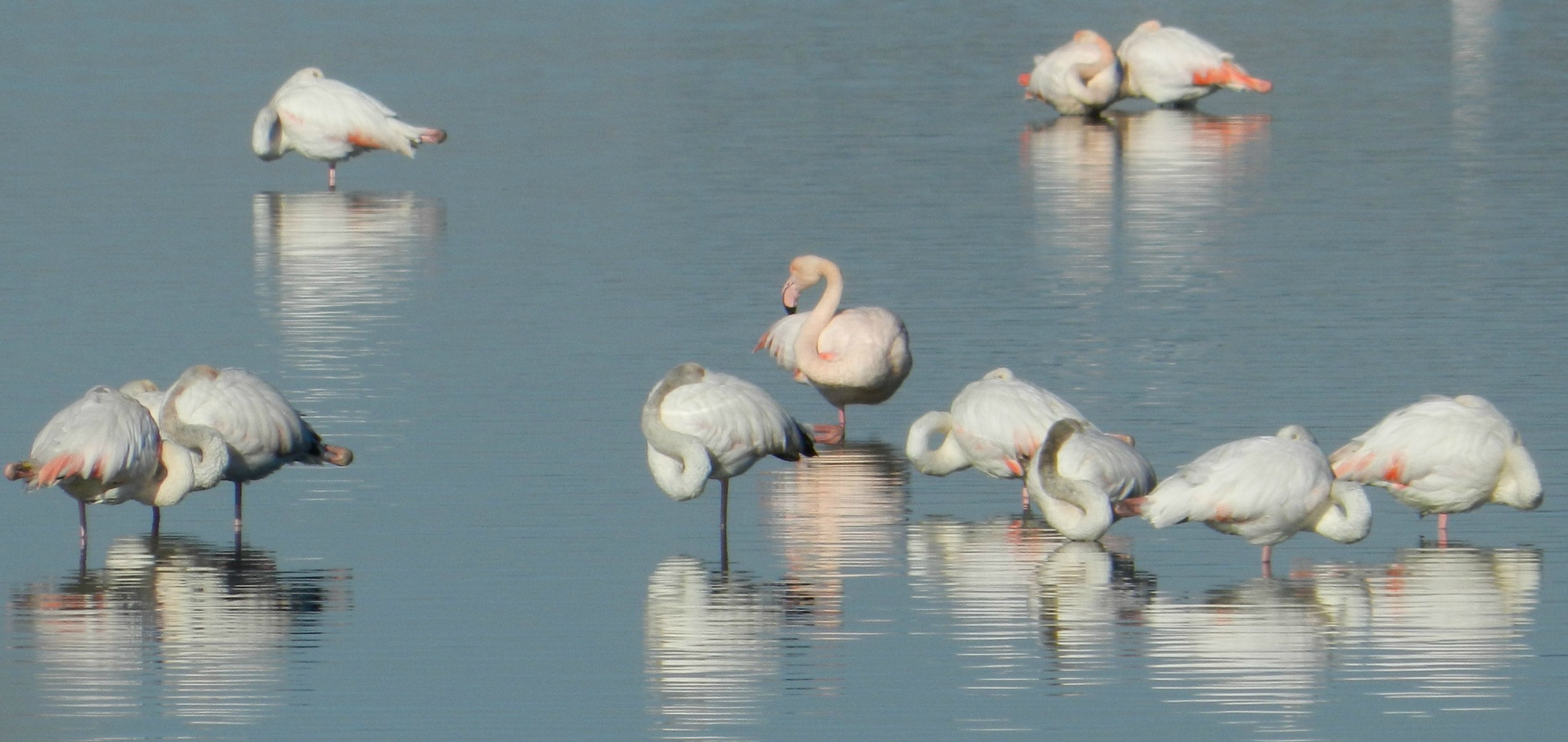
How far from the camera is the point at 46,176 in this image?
18.8m

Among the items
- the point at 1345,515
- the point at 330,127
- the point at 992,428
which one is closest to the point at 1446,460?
the point at 1345,515

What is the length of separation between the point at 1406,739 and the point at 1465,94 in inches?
694

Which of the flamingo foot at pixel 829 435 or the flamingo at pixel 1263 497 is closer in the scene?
the flamingo at pixel 1263 497

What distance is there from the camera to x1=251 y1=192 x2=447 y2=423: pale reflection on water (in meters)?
11.7

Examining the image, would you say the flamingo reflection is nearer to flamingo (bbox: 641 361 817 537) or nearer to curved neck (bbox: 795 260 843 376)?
flamingo (bbox: 641 361 817 537)

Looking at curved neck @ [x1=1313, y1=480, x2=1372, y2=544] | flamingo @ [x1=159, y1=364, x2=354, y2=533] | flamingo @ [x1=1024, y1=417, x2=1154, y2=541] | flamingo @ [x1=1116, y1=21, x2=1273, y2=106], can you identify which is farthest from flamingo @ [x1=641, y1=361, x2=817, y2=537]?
flamingo @ [x1=1116, y1=21, x2=1273, y2=106]

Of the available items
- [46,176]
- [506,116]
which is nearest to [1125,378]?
[46,176]

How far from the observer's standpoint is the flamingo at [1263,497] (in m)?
8.11

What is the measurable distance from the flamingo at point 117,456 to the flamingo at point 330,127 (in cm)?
978

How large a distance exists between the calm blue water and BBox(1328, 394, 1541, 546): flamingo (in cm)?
20

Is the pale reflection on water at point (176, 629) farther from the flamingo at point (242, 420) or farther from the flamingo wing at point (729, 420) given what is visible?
the flamingo wing at point (729, 420)

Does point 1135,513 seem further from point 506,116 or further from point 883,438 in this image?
point 506,116

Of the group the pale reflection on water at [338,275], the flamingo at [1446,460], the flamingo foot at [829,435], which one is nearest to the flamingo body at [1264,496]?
the flamingo at [1446,460]

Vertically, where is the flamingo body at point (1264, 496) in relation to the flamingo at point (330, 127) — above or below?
below
